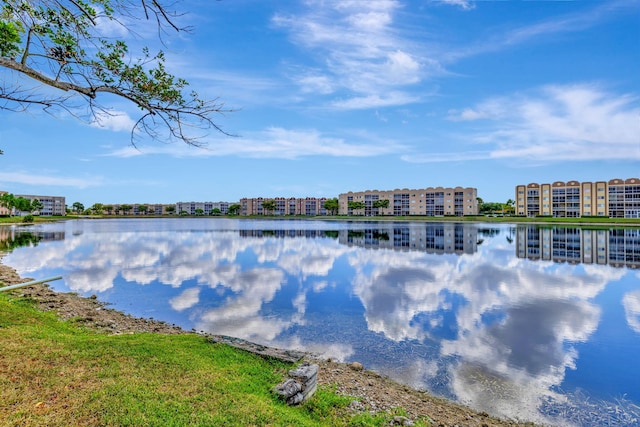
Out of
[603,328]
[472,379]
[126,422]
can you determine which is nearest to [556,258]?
[603,328]

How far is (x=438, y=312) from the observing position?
13.2m

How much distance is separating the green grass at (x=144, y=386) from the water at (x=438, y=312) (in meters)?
2.96

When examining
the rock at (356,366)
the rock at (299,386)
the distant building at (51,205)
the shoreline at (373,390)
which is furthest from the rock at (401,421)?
the distant building at (51,205)

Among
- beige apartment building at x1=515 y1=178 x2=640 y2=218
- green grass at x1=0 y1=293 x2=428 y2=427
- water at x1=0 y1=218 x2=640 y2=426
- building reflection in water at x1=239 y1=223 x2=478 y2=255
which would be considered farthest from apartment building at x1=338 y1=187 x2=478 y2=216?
green grass at x1=0 y1=293 x2=428 y2=427

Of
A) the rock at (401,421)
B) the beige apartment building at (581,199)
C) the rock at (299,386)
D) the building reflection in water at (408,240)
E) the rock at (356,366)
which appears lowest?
the building reflection in water at (408,240)

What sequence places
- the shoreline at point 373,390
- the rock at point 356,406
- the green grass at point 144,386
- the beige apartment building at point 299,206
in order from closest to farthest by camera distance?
the green grass at point 144,386 < the rock at point 356,406 < the shoreline at point 373,390 < the beige apartment building at point 299,206

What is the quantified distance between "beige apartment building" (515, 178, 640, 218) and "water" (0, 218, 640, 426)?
94991 millimetres

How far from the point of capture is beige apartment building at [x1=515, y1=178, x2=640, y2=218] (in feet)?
320

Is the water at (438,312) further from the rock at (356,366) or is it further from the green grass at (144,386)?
the green grass at (144,386)

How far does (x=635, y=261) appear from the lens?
26703 mm

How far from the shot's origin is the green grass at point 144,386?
480 cm

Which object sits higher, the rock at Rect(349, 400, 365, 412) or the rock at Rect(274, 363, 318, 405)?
the rock at Rect(274, 363, 318, 405)

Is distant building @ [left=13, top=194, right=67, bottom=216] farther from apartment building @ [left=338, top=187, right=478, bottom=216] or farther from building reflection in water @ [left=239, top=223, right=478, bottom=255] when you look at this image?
building reflection in water @ [left=239, top=223, right=478, bottom=255]

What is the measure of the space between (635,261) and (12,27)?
1447 inches
